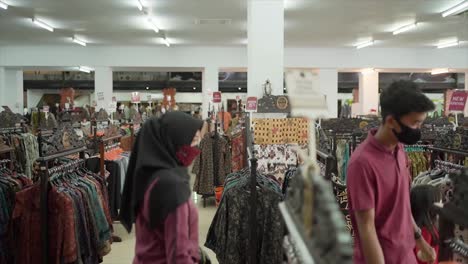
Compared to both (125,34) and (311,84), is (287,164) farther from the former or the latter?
(125,34)

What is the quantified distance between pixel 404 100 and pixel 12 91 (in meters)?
17.8

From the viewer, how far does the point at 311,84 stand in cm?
164

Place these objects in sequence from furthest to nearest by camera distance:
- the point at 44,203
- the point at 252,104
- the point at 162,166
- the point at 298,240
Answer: the point at 252,104
the point at 44,203
the point at 162,166
the point at 298,240

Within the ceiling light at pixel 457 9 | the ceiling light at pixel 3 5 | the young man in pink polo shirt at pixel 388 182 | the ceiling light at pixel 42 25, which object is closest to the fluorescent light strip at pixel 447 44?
the ceiling light at pixel 457 9

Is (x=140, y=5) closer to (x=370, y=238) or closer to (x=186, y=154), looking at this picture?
(x=186, y=154)

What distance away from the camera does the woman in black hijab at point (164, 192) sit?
210 centimetres

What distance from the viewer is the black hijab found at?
2105 millimetres

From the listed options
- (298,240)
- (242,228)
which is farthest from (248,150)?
(298,240)

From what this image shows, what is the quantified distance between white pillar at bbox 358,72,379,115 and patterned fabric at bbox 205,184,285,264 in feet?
48.6

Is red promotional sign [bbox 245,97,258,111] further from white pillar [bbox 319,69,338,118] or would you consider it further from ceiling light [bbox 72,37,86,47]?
white pillar [bbox 319,69,338,118]

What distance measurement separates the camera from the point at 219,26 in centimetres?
1267

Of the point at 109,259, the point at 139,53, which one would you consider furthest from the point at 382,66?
the point at 109,259

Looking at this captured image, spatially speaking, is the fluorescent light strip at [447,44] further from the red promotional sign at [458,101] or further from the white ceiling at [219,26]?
the red promotional sign at [458,101]

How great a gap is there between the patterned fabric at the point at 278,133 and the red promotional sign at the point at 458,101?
1561mm
